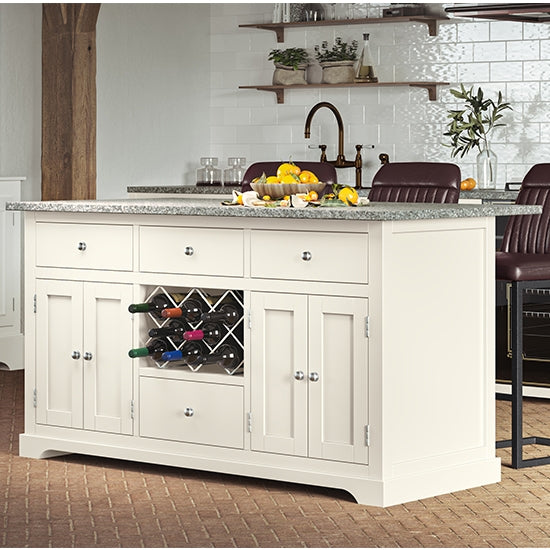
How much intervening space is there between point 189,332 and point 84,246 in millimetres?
584

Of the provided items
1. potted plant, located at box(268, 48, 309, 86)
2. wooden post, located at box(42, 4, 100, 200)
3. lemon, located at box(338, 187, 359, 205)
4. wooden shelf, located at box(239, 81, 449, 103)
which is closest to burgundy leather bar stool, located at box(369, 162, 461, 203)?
lemon, located at box(338, 187, 359, 205)

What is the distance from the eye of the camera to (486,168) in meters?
6.97

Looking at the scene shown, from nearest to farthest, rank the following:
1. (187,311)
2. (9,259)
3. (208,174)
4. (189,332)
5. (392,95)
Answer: (189,332) → (187,311) → (9,259) → (392,95) → (208,174)

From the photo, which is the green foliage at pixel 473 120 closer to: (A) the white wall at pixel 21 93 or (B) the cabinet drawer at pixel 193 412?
(A) the white wall at pixel 21 93

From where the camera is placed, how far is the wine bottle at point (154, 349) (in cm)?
449

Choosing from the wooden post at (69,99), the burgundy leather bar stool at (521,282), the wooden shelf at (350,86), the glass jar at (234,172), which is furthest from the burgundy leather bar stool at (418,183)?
the glass jar at (234,172)

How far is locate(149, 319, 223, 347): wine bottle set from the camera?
444 cm

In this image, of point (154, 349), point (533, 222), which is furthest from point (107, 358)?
point (533, 222)

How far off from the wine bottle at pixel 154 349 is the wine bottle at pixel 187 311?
12 centimetres

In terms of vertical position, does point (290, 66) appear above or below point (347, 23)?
below

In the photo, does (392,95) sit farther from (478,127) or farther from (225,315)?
(225,315)

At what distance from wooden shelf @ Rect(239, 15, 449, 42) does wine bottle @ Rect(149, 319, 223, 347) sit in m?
3.36

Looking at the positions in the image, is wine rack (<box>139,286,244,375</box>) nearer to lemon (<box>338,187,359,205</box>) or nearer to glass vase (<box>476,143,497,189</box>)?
lemon (<box>338,187,359,205</box>)

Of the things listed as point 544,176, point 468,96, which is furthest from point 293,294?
point 468,96
